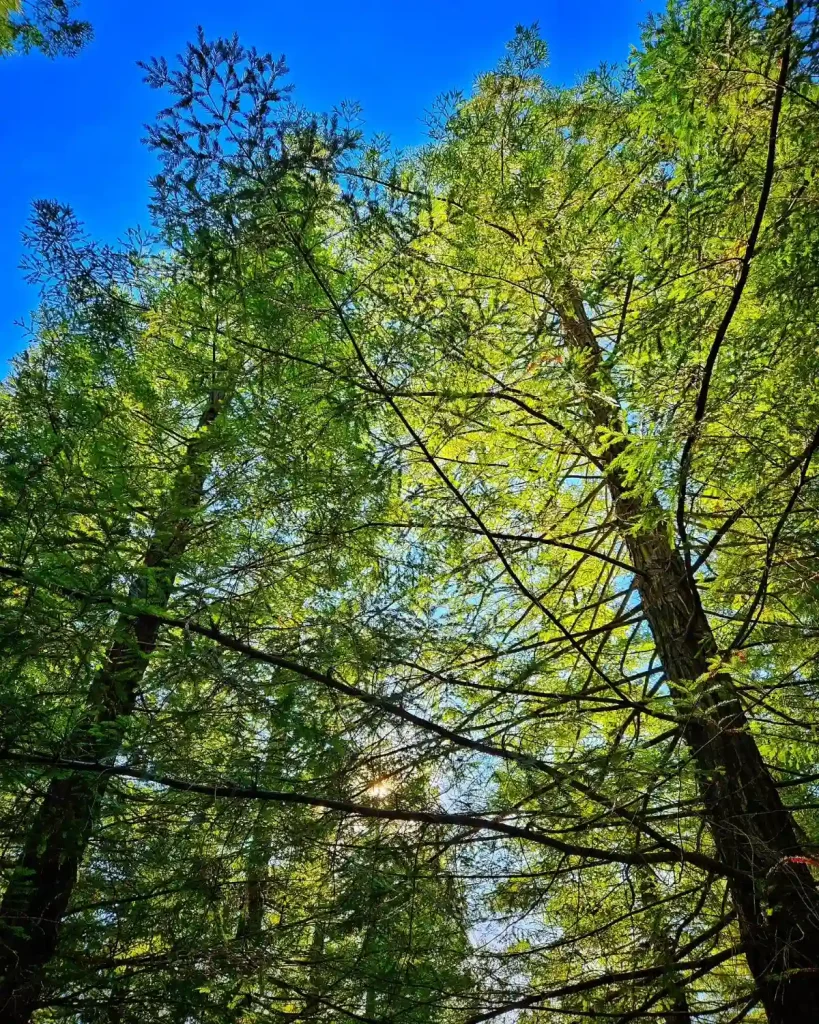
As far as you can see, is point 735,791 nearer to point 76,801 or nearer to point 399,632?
point 399,632

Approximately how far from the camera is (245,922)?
10.3 ft

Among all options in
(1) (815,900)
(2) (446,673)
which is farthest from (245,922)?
(1) (815,900)

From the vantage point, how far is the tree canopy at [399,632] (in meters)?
2.76

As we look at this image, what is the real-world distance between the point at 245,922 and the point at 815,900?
2622 mm

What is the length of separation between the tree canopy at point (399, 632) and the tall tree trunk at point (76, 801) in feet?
0.11

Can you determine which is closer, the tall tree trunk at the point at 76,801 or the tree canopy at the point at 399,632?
the tree canopy at the point at 399,632

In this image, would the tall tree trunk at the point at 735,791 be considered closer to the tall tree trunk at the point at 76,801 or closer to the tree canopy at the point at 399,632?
the tree canopy at the point at 399,632

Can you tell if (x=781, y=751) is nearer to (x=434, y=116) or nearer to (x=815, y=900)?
(x=815, y=900)

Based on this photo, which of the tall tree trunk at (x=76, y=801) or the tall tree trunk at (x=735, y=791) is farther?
the tall tree trunk at (x=76, y=801)

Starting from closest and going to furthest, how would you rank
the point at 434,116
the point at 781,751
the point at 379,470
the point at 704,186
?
1. the point at 704,186
2. the point at 379,470
3. the point at 781,751
4. the point at 434,116

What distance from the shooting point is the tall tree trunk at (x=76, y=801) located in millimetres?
2941

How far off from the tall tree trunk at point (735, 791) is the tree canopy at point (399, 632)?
24 millimetres

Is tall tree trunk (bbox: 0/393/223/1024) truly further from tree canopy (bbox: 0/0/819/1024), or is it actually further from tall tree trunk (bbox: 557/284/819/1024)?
tall tree trunk (bbox: 557/284/819/1024)

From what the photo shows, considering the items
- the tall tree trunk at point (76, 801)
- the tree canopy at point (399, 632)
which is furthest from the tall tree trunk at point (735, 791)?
the tall tree trunk at point (76, 801)
